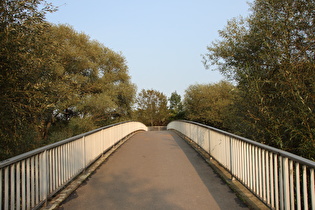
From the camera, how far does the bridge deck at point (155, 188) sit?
4555 millimetres

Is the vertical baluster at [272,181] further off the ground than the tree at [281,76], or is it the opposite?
the tree at [281,76]

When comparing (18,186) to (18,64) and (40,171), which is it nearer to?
(40,171)

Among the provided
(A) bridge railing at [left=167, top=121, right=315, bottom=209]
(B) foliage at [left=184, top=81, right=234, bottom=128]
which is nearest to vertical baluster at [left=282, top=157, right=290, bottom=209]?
(A) bridge railing at [left=167, top=121, right=315, bottom=209]

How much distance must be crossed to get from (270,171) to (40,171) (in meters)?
3.56

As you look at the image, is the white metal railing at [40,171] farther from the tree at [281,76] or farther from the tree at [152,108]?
the tree at [152,108]

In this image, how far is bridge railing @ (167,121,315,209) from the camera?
3.07m

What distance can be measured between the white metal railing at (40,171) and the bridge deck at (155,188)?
43cm

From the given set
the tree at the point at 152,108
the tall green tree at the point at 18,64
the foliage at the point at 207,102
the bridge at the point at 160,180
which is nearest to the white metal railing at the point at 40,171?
the bridge at the point at 160,180

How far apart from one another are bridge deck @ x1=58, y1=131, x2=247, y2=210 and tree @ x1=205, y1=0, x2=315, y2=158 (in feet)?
5.93

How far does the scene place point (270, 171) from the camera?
12.7 feet

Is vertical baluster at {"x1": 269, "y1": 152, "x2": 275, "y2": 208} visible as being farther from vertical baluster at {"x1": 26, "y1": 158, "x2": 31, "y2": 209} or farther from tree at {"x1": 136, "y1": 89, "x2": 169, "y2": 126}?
tree at {"x1": 136, "y1": 89, "x2": 169, "y2": 126}

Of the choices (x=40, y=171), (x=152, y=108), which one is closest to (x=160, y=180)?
(x=40, y=171)

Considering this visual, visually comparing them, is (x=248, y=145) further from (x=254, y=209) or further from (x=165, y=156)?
(x=165, y=156)

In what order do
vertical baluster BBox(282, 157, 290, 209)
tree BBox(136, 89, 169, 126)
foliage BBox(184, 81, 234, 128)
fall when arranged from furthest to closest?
tree BBox(136, 89, 169, 126), foliage BBox(184, 81, 234, 128), vertical baluster BBox(282, 157, 290, 209)
